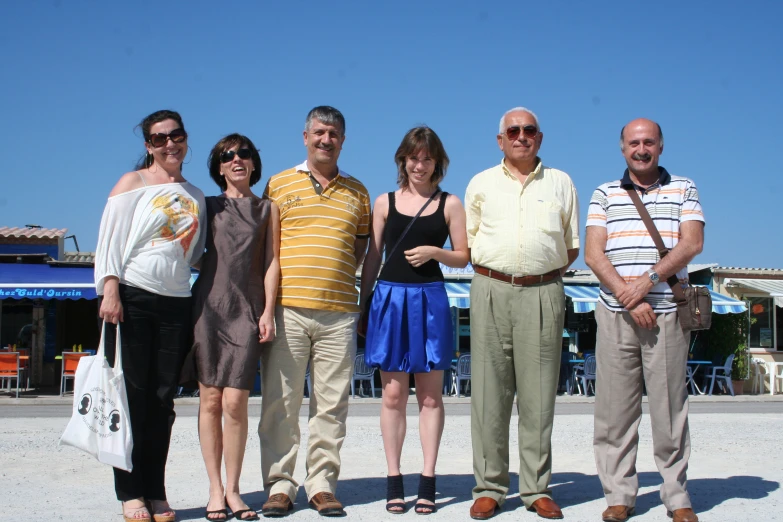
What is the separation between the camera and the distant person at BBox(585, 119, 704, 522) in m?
4.18

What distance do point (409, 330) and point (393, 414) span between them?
20.0 inches

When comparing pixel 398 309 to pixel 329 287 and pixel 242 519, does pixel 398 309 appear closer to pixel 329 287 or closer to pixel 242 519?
pixel 329 287

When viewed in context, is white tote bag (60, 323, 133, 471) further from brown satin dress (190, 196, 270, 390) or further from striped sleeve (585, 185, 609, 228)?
striped sleeve (585, 185, 609, 228)

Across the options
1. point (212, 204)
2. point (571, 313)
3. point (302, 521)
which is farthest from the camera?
point (571, 313)

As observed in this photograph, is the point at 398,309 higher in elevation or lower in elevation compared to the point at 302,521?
higher

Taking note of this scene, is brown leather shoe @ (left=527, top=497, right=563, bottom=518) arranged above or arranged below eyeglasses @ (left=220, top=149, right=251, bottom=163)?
below

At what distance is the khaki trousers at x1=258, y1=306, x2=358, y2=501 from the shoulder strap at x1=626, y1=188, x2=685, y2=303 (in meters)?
1.79

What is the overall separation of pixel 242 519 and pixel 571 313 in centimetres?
1324

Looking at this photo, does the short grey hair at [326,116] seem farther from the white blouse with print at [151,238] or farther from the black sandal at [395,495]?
the black sandal at [395,495]

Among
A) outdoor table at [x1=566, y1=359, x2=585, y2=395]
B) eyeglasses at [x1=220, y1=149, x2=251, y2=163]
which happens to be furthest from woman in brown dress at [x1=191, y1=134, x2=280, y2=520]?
outdoor table at [x1=566, y1=359, x2=585, y2=395]

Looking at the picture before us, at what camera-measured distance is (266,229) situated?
14.4 ft

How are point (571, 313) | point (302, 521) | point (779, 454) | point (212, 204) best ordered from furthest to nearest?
point (571, 313) → point (779, 454) → point (212, 204) → point (302, 521)

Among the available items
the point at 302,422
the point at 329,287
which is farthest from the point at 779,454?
the point at 302,422

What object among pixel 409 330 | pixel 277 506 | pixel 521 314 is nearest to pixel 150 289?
pixel 277 506
